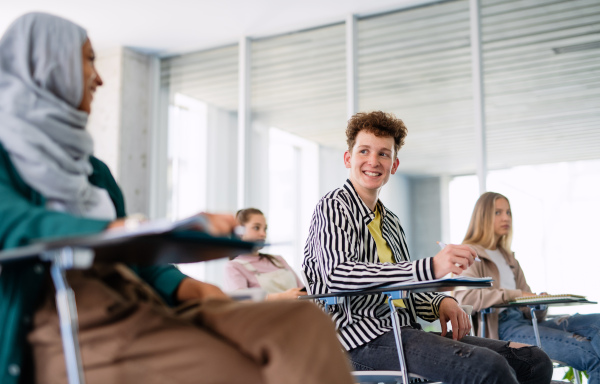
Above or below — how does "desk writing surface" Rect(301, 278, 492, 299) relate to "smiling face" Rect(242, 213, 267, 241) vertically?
below

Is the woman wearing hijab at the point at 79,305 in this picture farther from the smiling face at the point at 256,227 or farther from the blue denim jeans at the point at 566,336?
the smiling face at the point at 256,227

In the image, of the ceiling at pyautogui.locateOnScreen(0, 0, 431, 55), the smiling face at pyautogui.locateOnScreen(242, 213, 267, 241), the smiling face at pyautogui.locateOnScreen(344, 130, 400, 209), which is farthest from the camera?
the ceiling at pyautogui.locateOnScreen(0, 0, 431, 55)

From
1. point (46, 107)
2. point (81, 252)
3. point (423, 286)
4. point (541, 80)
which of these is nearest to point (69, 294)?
point (81, 252)

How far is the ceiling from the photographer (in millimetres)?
5305

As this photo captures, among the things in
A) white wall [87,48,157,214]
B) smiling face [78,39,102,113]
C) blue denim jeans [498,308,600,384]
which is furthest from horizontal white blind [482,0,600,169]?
smiling face [78,39,102,113]

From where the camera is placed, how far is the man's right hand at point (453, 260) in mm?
1861

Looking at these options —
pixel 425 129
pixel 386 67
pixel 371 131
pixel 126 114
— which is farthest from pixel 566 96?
pixel 126 114

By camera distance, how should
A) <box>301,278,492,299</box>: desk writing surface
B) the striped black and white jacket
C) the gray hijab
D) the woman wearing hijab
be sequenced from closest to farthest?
the woman wearing hijab → the gray hijab → <box>301,278,492,299</box>: desk writing surface → the striped black and white jacket

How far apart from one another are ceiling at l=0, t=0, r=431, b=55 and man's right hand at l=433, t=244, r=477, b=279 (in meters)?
3.82

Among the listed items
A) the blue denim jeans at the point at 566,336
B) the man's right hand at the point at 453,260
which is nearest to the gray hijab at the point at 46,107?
the man's right hand at the point at 453,260

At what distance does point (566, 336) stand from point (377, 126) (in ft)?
5.19

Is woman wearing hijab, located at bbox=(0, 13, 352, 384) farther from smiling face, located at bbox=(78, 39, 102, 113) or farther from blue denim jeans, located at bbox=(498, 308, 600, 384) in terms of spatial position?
blue denim jeans, located at bbox=(498, 308, 600, 384)

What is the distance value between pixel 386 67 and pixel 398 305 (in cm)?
348

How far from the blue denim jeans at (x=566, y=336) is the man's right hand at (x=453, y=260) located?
1496 millimetres
